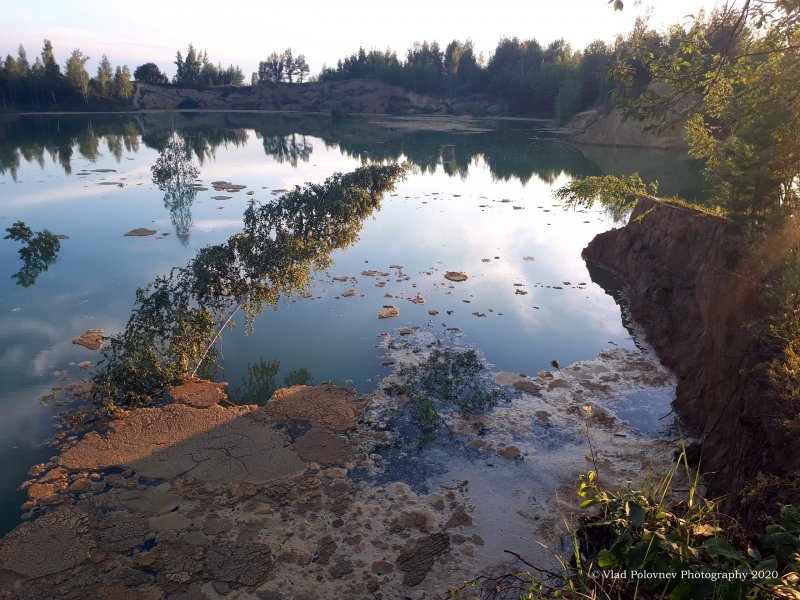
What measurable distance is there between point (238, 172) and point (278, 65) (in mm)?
104749

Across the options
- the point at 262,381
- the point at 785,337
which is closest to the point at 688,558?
the point at 785,337

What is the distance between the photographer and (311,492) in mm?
9203

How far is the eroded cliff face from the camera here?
7.95m

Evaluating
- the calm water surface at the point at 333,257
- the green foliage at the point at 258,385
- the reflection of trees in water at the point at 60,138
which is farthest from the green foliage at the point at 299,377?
the reflection of trees in water at the point at 60,138

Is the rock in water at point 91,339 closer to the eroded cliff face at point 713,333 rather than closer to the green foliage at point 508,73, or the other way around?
the eroded cliff face at point 713,333

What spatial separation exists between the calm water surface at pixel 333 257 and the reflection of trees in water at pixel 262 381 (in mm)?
149

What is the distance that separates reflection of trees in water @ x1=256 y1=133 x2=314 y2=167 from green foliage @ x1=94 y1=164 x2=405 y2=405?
3224cm

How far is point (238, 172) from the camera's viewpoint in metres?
47.3

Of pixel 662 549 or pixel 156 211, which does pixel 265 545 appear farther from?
pixel 156 211

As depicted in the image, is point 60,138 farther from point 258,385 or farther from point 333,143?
point 258,385

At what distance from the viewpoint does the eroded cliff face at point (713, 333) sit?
7.95 meters

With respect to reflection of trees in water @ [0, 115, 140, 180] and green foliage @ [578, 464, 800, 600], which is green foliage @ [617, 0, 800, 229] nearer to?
green foliage @ [578, 464, 800, 600]

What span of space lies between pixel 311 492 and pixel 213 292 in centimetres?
778

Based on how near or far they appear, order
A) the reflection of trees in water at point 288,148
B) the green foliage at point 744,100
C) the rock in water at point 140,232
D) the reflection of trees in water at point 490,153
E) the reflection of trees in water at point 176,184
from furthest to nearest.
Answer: the reflection of trees in water at point 288,148 → the reflection of trees in water at point 490,153 → the reflection of trees in water at point 176,184 → the rock in water at point 140,232 → the green foliage at point 744,100
